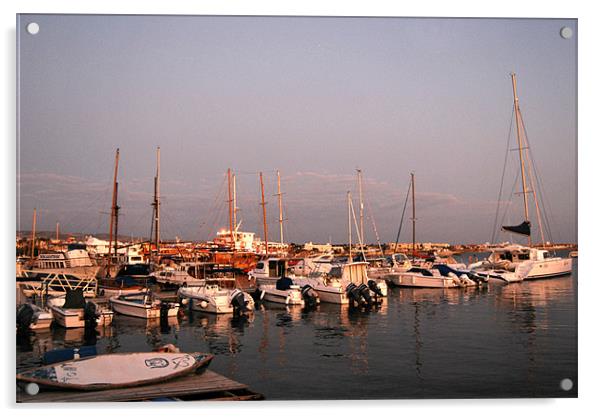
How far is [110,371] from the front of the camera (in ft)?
22.3

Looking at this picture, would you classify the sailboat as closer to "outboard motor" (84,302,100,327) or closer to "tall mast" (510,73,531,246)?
"tall mast" (510,73,531,246)

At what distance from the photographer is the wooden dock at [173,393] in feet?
21.0

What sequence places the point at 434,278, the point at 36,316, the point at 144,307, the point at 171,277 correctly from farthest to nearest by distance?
the point at 171,277 < the point at 434,278 < the point at 144,307 < the point at 36,316

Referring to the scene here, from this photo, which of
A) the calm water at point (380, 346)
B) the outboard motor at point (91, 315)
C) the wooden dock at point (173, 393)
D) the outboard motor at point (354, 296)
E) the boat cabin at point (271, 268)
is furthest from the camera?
the boat cabin at point (271, 268)

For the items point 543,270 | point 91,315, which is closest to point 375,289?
point 543,270

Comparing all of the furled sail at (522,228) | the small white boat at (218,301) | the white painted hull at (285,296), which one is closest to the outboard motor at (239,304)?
Answer: the small white boat at (218,301)

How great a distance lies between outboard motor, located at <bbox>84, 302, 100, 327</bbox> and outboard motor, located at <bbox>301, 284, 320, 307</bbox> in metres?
5.79

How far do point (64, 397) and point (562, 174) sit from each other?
5.97 meters

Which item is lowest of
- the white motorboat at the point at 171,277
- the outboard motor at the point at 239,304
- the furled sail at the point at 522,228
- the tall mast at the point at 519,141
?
the white motorboat at the point at 171,277

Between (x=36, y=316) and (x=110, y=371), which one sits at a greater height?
(x=110, y=371)

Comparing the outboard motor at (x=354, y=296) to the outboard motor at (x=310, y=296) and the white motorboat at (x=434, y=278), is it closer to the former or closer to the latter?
the outboard motor at (x=310, y=296)

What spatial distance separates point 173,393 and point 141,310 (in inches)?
281

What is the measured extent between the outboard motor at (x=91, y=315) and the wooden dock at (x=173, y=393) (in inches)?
226

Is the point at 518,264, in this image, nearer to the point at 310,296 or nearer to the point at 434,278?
the point at 434,278
